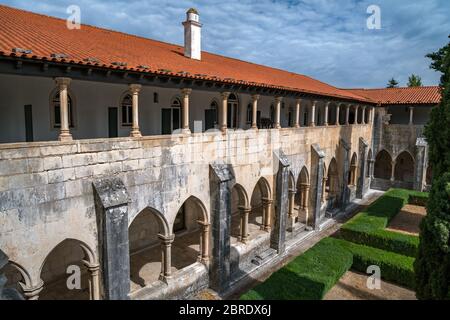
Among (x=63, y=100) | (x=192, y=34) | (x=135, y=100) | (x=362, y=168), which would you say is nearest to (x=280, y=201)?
(x=135, y=100)

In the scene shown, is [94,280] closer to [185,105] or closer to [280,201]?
[185,105]

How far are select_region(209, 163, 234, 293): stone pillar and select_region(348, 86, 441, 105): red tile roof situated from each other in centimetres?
2258

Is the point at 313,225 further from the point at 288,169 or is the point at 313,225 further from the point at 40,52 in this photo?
the point at 40,52

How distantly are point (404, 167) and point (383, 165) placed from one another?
1.91 metres

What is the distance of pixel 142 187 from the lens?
9812 mm

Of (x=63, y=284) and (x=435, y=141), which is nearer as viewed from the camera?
(x=435, y=141)

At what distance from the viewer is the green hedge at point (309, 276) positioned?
1041 centimetres

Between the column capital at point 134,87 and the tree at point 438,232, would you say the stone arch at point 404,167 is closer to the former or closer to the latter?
the tree at point 438,232

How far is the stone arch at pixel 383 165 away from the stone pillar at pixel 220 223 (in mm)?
24724

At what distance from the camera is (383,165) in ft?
105
